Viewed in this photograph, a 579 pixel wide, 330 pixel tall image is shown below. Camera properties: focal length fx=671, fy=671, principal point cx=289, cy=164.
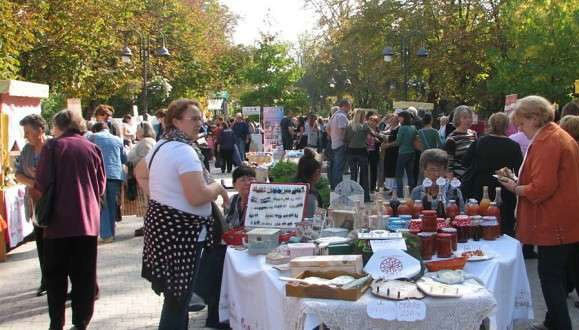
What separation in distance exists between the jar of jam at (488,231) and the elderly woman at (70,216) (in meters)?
2.82

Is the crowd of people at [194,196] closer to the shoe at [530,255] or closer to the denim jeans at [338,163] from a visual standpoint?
the shoe at [530,255]

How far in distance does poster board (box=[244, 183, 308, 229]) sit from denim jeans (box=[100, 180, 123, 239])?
4576mm

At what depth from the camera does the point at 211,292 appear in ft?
16.9

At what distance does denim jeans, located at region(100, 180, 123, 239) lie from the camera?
897 cm

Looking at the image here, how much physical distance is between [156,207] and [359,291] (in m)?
1.30

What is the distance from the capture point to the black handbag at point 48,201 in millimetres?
4840

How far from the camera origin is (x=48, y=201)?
489 cm

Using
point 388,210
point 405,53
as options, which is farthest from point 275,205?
point 405,53

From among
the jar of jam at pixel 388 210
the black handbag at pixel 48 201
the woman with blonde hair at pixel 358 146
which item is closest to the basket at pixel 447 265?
the jar of jam at pixel 388 210

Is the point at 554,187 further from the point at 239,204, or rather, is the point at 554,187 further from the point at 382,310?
the point at 239,204

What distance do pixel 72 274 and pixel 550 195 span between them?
11.5 ft

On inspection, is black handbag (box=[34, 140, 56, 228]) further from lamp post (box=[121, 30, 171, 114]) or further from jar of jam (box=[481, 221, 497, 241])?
lamp post (box=[121, 30, 171, 114])

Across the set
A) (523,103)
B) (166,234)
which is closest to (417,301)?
(166,234)

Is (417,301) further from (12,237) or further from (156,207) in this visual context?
(12,237)
